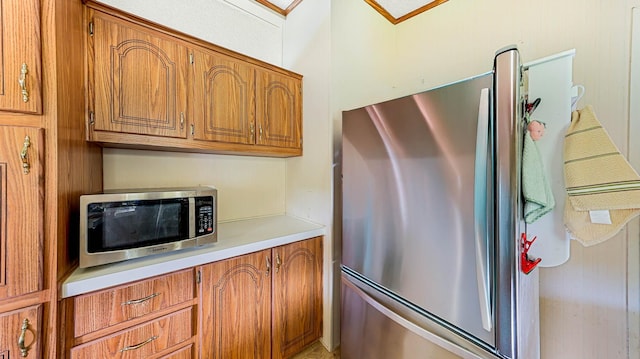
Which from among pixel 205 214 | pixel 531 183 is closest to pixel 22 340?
pixel 205 214

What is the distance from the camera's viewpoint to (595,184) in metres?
0.87

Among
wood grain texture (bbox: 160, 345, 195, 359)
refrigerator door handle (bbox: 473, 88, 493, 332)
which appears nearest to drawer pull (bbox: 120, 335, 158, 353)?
wood grain texture (bbox: 160, 345, 195, 359)

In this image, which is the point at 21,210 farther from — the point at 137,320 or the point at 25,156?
the point at 137,320

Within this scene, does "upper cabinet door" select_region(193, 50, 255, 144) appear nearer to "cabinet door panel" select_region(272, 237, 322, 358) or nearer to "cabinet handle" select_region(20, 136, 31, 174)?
"cabinet handle" select_region(20, 136, 31, 174)

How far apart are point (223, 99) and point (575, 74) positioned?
6.46 ft

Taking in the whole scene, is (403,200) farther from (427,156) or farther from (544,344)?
(544,344)

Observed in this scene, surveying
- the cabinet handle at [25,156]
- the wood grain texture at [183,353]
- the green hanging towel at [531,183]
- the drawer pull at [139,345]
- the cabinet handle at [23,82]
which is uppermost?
the cabinet handle at [23,82]

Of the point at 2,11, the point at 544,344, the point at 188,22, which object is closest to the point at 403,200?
the point at 544,344

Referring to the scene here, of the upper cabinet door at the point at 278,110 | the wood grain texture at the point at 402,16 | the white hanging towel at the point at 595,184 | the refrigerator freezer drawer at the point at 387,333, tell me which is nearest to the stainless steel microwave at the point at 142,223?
the upper cabinet door at the point at 278,110

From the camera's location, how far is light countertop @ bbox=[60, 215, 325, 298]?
842 millimetres

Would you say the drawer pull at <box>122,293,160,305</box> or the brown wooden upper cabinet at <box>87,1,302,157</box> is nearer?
the drawer pull at <box>122,293,160,305</box>

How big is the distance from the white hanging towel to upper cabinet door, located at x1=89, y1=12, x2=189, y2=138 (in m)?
1.85

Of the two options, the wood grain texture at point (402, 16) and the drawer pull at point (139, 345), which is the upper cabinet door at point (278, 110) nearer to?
the wood grain texture at point (402, 16)

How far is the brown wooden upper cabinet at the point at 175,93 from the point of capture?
3.50 feet
